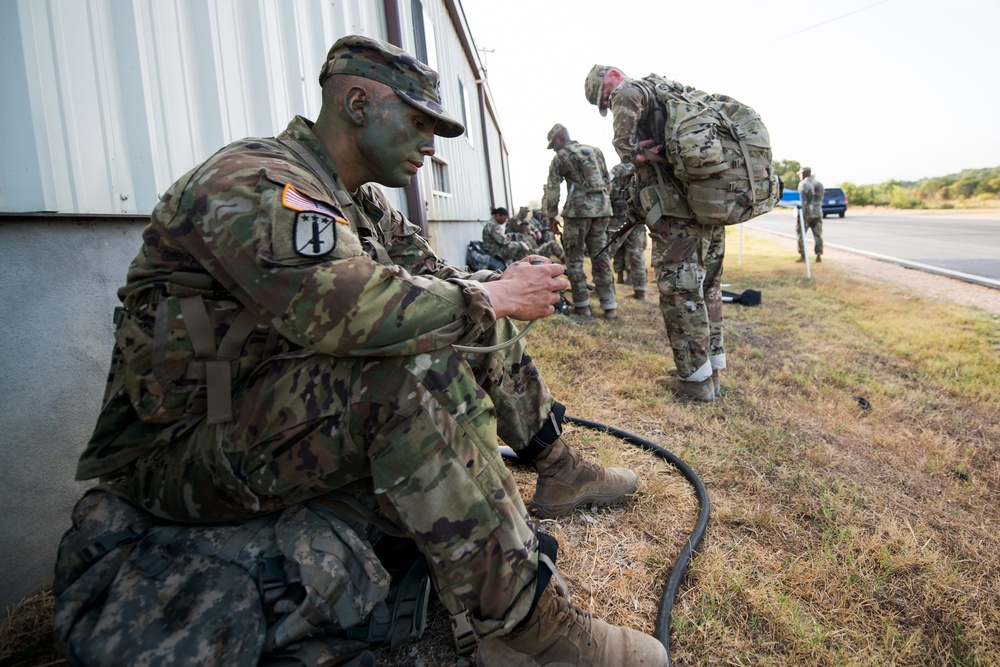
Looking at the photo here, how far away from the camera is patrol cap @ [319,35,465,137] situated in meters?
1.58

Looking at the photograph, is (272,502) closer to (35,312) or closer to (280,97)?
(35,312)

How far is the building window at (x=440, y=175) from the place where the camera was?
721 cm

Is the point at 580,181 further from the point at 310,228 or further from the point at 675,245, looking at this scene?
the point at 310,228

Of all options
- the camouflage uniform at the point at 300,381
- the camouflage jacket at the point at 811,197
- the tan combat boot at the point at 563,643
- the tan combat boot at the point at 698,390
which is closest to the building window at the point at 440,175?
the tan combat boot at the point at 698,390

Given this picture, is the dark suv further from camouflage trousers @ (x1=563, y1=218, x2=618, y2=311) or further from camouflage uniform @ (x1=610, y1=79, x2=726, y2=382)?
camouflage uniform @ (x1=610, y1=79, x2=726, y2=382)

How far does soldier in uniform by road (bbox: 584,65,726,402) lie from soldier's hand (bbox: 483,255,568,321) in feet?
6.44

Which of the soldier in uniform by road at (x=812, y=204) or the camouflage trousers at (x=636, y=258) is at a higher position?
the soldier in uniform by road at (x=812, y=204)

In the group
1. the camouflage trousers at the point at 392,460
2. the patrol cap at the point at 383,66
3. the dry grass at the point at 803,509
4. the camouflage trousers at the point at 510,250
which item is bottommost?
the dry grass at the point at 803,509

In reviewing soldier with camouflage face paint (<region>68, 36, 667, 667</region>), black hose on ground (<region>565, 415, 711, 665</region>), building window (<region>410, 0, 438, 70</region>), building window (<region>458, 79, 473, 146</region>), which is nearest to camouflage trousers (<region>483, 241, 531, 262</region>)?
building window (<region>410, 0, 438, 70</region>)

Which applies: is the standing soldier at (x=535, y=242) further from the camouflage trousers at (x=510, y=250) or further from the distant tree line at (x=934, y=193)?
the distant tree line at (x=934, y=193)

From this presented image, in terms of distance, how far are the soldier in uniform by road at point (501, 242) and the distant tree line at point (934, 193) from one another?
1149 inches

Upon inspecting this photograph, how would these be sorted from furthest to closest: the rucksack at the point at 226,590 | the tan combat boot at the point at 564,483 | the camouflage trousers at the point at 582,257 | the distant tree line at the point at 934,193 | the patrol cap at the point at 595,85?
the distant tree line at the point at 934,193, the camouflage trousers at the point at 582,257, the patrol cap at the point at 595,85, the tan combat boot at the point at 564,483, the rucksack at the point at 226,590

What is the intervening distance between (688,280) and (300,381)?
2.51 m

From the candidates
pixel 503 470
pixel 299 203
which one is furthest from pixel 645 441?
pixel 299 203
